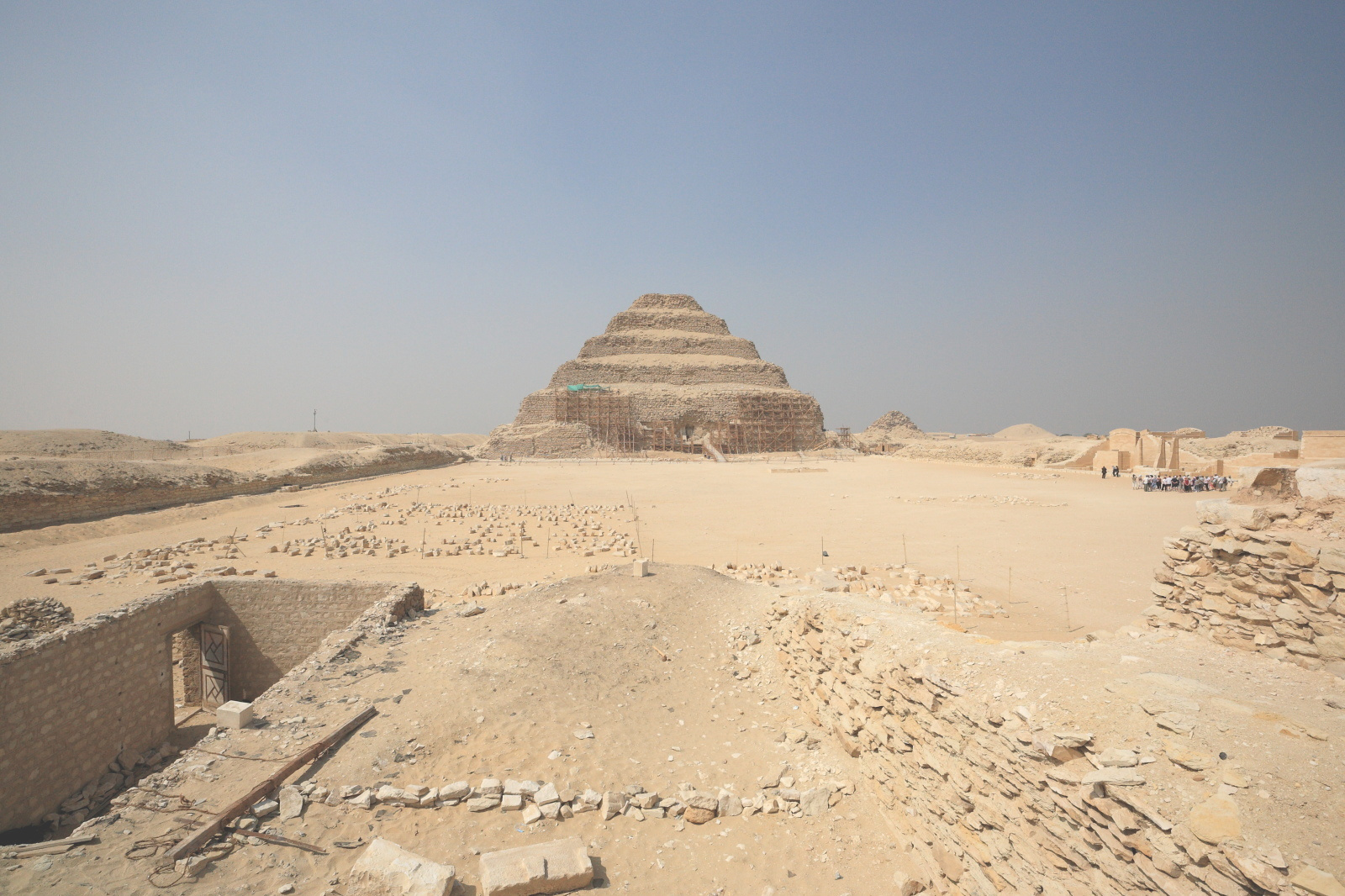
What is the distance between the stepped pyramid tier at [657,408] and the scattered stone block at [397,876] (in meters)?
44.7

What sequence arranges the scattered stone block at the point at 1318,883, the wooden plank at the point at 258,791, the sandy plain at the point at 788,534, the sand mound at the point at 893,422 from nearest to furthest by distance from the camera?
the scattered stone block at the point at 1318,883 < the wooden plank at the point at 258,791 < the sandy plain at the point at 788,534 < the sand mound at the point at 893,422

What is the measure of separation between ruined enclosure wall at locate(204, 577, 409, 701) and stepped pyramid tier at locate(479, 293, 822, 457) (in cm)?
3905

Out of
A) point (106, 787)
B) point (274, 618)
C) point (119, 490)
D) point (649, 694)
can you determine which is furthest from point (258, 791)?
point (119, 490)

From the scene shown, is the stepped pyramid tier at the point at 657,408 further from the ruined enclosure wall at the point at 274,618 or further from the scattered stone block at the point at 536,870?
the scattered stone block at the point at 536,870

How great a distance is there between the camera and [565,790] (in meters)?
4.23

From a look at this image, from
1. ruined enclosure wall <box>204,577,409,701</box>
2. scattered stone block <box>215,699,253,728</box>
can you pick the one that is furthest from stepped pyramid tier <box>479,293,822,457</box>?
scattered stone block <box>215,699,253,728</box>

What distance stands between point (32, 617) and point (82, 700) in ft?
6.93

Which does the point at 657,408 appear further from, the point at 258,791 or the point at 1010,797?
the point at 1010,797

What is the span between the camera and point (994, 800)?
10.7 feet

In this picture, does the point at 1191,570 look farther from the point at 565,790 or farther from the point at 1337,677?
the point at 565,790

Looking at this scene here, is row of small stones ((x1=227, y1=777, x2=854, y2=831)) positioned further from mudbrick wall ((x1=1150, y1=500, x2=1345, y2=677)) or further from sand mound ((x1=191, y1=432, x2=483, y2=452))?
sand mound ((x1=191, y1=432, x2=483, y2=452))

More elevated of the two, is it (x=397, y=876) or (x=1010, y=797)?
(x=1010, y=797)

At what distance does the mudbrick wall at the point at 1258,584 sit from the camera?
12.0 ft

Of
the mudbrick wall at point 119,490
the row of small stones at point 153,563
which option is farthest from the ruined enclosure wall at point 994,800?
the mudbrick wall at point 119,490
